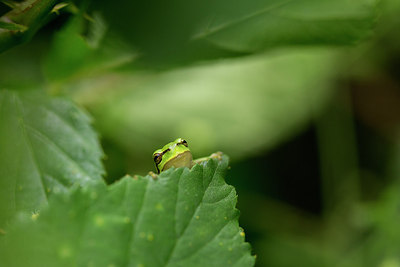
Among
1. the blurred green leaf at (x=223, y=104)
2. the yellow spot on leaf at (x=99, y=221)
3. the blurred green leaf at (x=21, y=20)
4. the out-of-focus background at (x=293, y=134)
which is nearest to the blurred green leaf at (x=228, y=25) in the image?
the blurred green leaf at (x=21, y=20)

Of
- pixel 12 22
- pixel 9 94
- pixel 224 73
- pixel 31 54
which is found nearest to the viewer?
pixel 12 22

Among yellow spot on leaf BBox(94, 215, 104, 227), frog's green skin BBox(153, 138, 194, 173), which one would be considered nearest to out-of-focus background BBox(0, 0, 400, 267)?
frog's green skin BBox(153, 138, 194, 173)

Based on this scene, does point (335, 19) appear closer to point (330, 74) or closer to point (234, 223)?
point (234, 223)

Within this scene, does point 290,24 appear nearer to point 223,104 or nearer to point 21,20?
point 21,20

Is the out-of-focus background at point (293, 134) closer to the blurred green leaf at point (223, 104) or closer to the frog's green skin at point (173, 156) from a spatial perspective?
the blurred green leaf at point (223, 104)

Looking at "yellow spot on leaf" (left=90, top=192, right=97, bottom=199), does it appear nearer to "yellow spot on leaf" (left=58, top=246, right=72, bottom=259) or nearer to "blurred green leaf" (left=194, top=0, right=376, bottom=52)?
"yellow spot on leaf" (left=58, top=246, right=72, bottom=259)

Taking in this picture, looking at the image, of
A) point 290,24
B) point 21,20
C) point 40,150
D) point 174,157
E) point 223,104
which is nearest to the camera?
point 21,20

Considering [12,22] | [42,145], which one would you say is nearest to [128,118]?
[42,145]

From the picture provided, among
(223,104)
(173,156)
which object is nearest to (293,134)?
(223,104)
